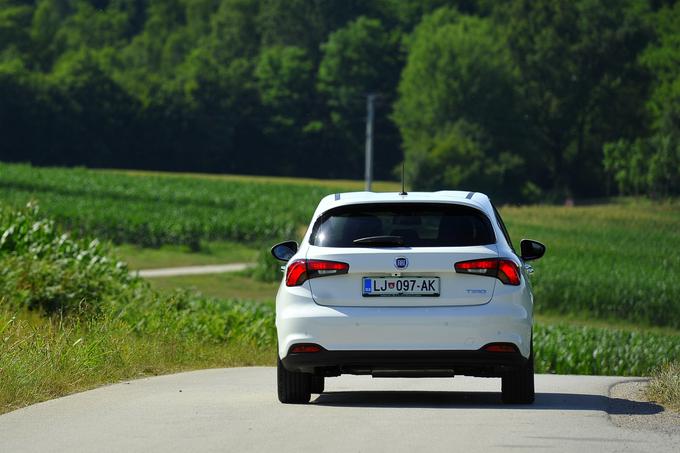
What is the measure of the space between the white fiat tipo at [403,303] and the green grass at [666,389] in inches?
48.6

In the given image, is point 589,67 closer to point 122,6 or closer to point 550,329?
point 550,329

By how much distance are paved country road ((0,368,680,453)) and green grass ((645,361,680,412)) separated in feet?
0.70

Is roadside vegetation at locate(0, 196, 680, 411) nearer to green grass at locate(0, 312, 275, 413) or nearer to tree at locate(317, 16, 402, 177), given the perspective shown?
green grass at locate(0, 312, 275, 413)

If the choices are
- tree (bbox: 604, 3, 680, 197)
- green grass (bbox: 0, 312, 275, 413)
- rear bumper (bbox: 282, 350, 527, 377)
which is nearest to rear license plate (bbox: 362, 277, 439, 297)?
rear bumper (bbox: 282, 350, 527, 377)

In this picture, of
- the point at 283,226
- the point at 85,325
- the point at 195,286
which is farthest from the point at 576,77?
the point at 85,325

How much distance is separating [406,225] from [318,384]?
6.45ft

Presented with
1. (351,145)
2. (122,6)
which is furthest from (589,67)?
(122,6)

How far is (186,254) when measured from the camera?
6569 centimetres

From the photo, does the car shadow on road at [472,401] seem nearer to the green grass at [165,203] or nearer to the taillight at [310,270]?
the taillight at [310,270]

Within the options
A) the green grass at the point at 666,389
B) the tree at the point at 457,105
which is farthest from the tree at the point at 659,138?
the green grass at the point at 666,389

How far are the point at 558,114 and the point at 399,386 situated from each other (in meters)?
87.9

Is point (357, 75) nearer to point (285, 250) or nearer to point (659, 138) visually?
point (659, 138)

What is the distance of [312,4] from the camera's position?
496 ft

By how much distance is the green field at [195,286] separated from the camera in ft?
46.1
